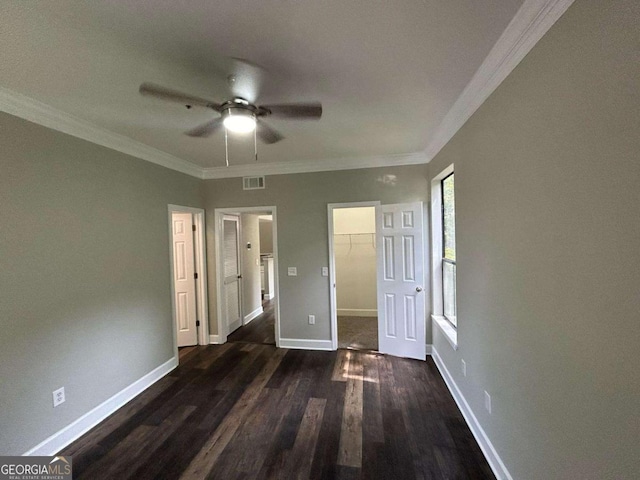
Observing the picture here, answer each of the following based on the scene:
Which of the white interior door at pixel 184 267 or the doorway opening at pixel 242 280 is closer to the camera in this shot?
the white interior door at pixel 184 267

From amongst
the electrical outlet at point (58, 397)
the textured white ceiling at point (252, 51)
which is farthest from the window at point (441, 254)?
the electrical outlet at point (58, 397)

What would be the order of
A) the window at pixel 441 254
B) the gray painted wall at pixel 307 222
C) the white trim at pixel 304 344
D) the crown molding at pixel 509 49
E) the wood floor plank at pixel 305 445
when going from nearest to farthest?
the crown molding at pixel 509 49 < the wood floor plank at pixel 305 445 < the window at pixel 441 254 < the gray painted wall at pixel 307 222 < the white trim at pixel 304 344

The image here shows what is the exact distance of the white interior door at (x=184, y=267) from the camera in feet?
13.3

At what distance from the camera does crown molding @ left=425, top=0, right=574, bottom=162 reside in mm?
1176

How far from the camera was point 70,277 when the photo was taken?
2281mm

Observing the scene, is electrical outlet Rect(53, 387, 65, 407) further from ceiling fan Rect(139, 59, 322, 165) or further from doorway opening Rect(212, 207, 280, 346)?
ceiling fan Rect(139, 59, 322, 165)

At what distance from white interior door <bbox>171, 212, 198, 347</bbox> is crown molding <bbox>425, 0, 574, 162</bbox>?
3639mm

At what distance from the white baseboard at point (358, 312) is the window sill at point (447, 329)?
6.59ft

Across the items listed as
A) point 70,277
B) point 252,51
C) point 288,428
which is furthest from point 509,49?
point 70,277

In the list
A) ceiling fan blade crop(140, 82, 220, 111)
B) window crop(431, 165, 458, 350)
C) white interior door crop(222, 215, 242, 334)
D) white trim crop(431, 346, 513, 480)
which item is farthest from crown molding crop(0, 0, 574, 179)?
white trim crop(431, 346, 513, 480)

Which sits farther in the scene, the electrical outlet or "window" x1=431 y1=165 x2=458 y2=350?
"window" x1=431 y1=165 x2=458 y2=350

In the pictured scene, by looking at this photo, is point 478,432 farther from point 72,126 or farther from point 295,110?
point 72,126

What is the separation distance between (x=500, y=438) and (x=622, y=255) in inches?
58.5

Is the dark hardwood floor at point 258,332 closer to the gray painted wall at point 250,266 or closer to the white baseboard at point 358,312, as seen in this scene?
the gray painted wall at point 250,266
